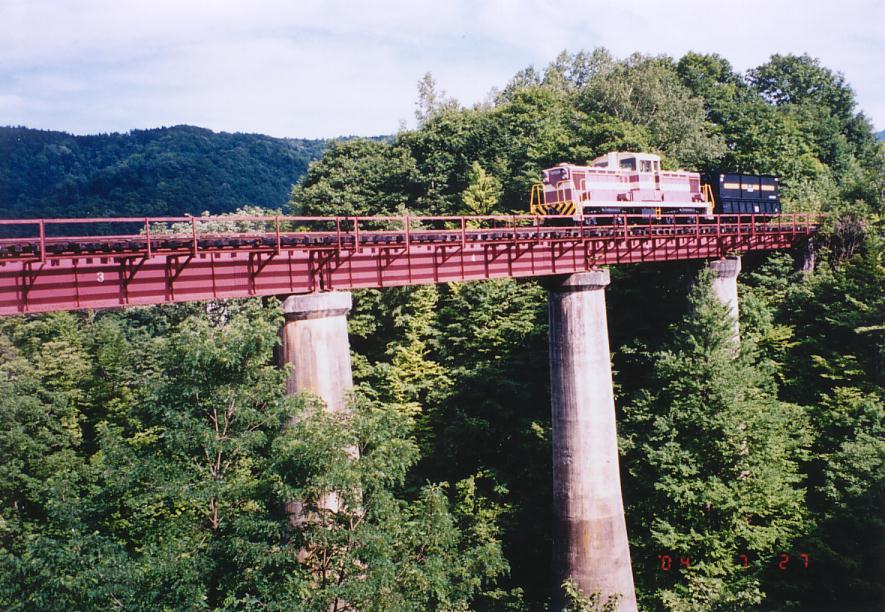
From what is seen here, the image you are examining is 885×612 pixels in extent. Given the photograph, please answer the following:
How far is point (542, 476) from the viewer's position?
3184 centimetres

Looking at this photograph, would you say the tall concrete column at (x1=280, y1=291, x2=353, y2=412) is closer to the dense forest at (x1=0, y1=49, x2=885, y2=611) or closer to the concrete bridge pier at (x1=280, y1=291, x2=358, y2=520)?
the concrete bridge pier at (x1=280, y1=291, x2=358, y2=520)

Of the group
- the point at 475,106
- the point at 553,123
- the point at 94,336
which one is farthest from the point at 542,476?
the point at 475,106

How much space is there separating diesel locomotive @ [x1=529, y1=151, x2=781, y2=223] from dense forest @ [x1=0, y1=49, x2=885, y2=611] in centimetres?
396

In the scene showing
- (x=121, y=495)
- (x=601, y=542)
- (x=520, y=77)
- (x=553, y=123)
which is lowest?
(x=601, y=542)

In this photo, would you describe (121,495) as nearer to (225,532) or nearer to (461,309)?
(225,532)

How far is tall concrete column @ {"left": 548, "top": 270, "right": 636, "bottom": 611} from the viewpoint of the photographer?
24.9m

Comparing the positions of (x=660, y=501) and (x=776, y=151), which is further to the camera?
(x=776, y=151)

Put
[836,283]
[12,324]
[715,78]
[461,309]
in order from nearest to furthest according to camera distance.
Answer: [836,283] → [461,309] → [12,324] → [715,78]

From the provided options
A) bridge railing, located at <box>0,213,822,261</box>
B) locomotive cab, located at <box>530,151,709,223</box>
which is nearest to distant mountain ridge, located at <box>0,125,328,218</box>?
locomotive cab, located at <box>530,151,709,223</box>

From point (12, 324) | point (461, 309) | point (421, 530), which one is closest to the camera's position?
point (421, 530)

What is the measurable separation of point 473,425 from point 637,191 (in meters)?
15.7

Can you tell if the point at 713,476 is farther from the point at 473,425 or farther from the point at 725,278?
the point at 473,425

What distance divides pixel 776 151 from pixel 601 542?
45.9 m
